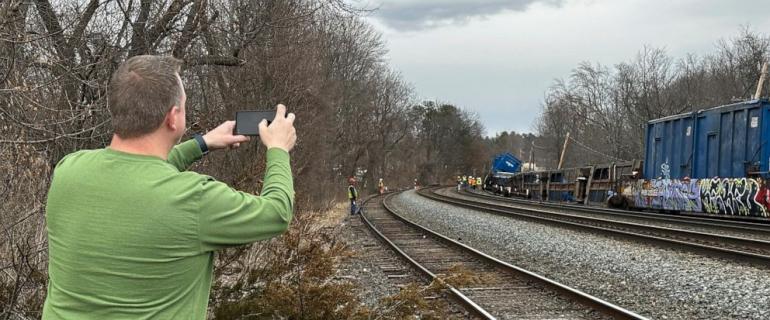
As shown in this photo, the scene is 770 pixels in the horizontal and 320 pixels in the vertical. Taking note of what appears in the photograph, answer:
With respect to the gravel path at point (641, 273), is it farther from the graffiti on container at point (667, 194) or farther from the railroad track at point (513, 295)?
the graffiti on container at point (667, 194)

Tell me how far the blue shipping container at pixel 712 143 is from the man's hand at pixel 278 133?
59.6ft

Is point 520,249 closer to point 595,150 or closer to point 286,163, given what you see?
point 286,163

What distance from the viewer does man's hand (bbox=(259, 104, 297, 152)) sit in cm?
212

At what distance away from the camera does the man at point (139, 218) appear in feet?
5.99

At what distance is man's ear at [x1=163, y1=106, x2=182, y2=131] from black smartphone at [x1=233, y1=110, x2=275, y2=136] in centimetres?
37

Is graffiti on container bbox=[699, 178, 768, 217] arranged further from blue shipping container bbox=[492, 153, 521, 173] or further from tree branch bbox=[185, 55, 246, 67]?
blue shipping container bbox=[492, 153, 521, 173]

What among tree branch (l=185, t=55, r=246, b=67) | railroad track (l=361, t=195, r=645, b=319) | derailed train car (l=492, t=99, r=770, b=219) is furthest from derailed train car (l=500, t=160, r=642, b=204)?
tree branch (l=185, t=55, r=246, b=67)

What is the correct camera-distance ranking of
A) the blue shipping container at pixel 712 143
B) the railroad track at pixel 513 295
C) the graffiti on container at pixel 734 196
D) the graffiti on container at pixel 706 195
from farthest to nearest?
1. the blue shipping container at pixel 712 143
2. the graffiti on container at pixel 706 195
3. the graffiti on container at pixel 734 196
4. the railroad track at pixel 513 295

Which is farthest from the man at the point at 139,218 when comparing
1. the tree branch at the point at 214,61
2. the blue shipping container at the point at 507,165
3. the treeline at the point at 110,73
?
the blue shipping container at the point at 507,165

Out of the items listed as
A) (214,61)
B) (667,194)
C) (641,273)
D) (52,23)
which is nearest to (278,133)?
(52,23)

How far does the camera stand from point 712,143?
66.1 ft

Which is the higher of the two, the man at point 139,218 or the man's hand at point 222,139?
the man's hand at point 222,139

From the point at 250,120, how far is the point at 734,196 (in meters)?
19.0

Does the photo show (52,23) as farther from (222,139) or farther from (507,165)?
(507,165)
